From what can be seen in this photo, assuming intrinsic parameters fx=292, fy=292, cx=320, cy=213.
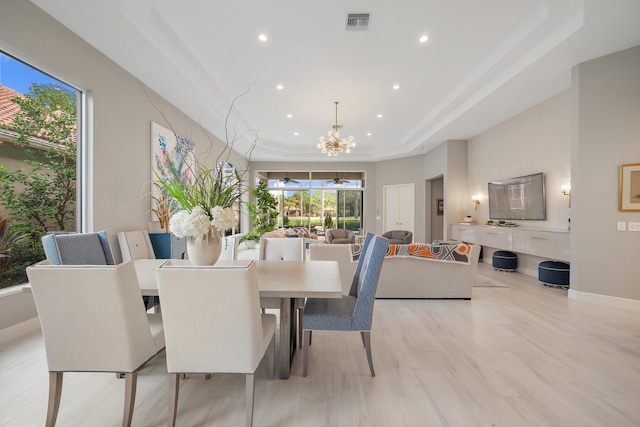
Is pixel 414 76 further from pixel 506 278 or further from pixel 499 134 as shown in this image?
pixel 506 278

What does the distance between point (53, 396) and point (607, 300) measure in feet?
17.6

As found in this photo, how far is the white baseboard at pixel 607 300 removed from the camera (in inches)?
137

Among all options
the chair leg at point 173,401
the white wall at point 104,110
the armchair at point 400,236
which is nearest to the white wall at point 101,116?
the white wall at point 104,110

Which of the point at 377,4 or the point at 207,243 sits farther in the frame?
the point at 377,4

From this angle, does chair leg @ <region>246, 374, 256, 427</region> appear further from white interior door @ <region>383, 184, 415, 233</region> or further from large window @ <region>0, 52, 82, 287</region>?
white interior door @ <region>383, 184, 415, 233</region>

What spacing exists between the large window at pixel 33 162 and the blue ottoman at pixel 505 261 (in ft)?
22.4

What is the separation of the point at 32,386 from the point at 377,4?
4262mm

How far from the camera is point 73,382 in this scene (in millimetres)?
1999

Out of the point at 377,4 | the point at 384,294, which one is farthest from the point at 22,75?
the point at 384,294

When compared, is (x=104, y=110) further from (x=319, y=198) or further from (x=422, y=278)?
(x=319, y=198)

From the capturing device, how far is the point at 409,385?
6.50 feet

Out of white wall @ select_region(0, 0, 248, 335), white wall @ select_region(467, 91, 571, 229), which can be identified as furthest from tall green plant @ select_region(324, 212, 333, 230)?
white wall @ select_region(0, 0, 248, 335)

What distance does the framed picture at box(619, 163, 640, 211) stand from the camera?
3.45 meters

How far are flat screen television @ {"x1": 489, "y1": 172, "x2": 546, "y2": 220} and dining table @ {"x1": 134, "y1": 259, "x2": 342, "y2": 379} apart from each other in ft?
15.3
